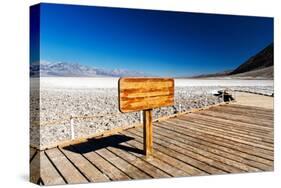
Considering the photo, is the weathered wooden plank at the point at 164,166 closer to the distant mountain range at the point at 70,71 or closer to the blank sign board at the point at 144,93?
the blank sign board at the point at 144,93

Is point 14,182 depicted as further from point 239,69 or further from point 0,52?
point 239,69

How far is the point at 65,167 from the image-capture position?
3.42 metres

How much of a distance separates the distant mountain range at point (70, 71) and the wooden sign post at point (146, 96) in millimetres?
236

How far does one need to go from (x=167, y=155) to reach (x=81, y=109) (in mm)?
1106

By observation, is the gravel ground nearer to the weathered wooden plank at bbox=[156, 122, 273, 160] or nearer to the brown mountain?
the brown mountain

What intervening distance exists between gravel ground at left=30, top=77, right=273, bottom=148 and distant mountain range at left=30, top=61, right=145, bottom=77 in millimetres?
163

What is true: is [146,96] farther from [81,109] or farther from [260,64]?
[260,64]

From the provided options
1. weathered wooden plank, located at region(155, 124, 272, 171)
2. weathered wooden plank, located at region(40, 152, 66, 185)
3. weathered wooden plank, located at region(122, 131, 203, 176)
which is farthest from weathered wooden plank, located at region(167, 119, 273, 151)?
weathered wooden plank, located at region(40, 152, 66, 185)

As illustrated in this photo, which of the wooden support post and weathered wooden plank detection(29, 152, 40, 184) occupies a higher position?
the wooden support post

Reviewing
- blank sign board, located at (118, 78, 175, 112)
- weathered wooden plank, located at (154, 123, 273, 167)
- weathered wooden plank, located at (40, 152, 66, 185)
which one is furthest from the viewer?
weathered wooden plank, located at (154, 123, 273, 167)

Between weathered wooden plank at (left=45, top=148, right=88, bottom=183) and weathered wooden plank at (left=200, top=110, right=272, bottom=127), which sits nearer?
weathered wooden plank at (left=45, top=148, right=88, bottom=183)

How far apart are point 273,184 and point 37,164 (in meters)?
2.34

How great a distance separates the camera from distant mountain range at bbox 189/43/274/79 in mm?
4305

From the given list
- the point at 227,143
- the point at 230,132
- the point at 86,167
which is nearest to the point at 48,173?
the point at 86,167
